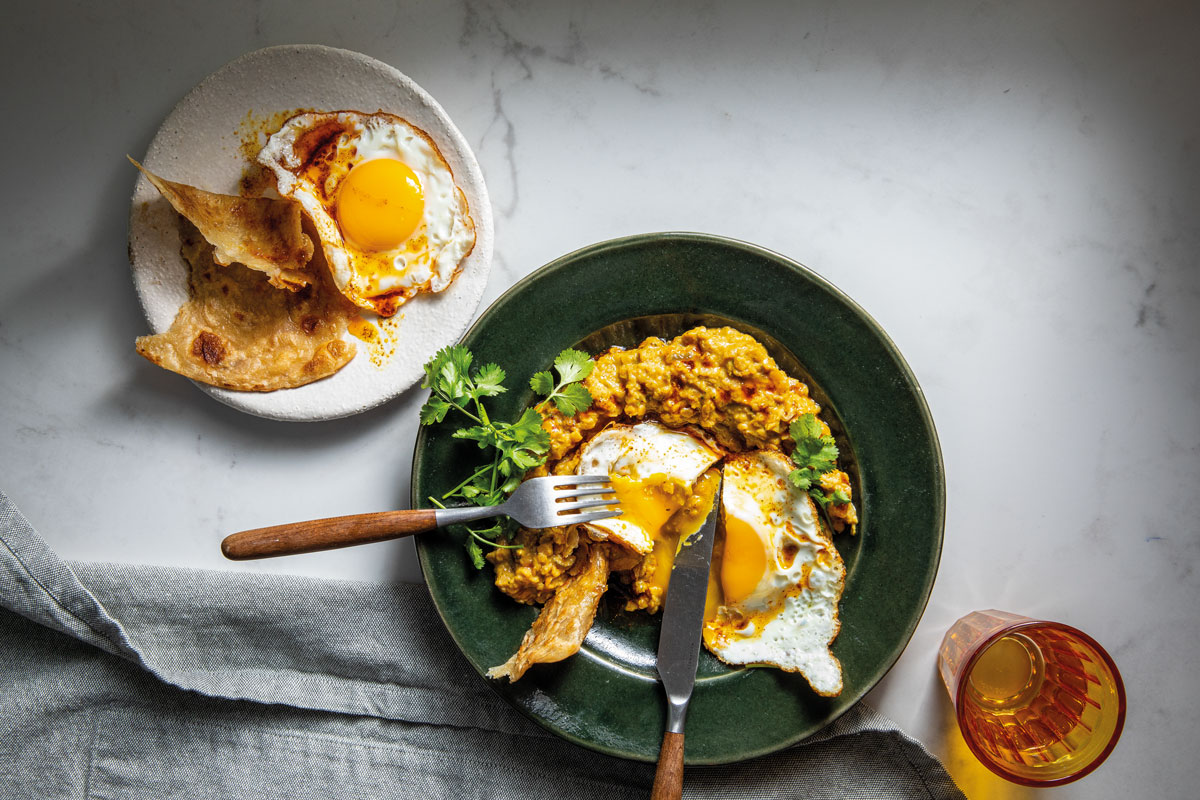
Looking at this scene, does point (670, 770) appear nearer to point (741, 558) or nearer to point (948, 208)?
point (741, 558)

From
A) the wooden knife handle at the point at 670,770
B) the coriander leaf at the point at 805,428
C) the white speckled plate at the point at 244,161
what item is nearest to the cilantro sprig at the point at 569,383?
the white speckled plate at the point at 244,161

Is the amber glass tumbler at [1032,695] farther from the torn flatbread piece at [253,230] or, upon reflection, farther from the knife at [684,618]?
the torn flatbread piece at [253,230]

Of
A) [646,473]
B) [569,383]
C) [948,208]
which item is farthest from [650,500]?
[948,208]

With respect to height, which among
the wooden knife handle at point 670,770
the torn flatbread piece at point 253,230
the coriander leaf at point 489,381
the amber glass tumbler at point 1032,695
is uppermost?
the torn flatbread piece at point 253,230

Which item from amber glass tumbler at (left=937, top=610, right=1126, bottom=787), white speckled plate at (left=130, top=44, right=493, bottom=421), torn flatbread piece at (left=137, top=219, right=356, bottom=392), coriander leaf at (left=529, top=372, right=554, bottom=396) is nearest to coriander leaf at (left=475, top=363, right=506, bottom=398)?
coriander leaf at (left=529, top=372, right=554, bottom=396)

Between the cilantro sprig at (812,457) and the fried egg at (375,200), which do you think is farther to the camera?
the fried egg at (375,200)

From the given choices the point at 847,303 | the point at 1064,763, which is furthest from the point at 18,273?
the point at 1064,763
